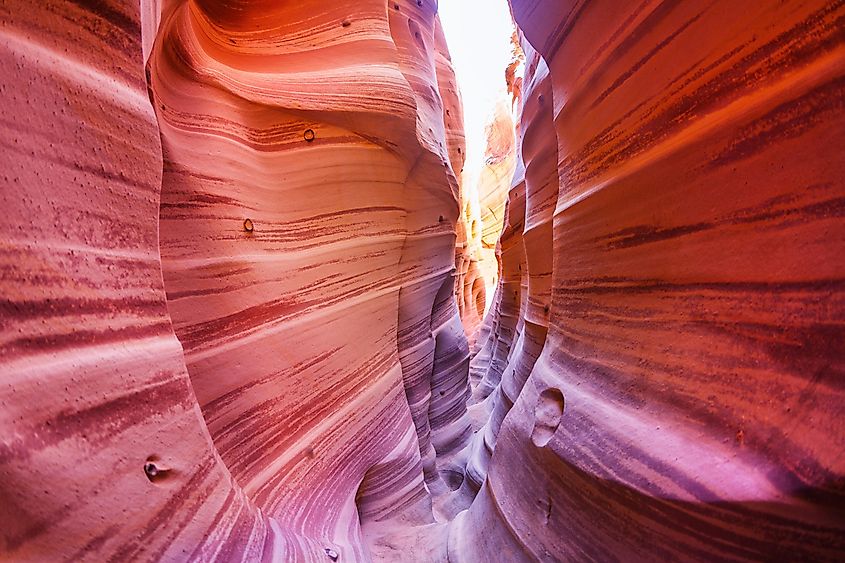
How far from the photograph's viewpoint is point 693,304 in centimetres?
69

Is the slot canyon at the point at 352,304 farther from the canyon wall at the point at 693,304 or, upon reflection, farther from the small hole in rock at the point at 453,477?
the small hole in rock at the point at 453,477

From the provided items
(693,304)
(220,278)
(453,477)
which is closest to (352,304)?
(220,278)

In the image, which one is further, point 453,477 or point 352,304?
point 453,477

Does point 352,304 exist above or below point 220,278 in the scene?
below

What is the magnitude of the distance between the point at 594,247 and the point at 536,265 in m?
1.01

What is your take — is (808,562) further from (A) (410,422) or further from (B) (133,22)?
(A) (410,422)

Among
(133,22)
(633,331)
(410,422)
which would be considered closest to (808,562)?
(633,331)

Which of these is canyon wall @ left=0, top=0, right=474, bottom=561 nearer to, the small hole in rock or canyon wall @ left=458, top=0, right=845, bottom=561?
the small hole in rock

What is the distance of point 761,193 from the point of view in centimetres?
60

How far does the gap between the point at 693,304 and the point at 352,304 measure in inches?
45.0

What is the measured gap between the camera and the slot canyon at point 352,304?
1.70 feet

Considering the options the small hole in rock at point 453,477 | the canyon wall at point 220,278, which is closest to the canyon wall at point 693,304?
the canyon wall at point 220,278

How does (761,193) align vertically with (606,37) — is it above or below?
below

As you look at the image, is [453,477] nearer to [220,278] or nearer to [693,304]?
[220,278]
